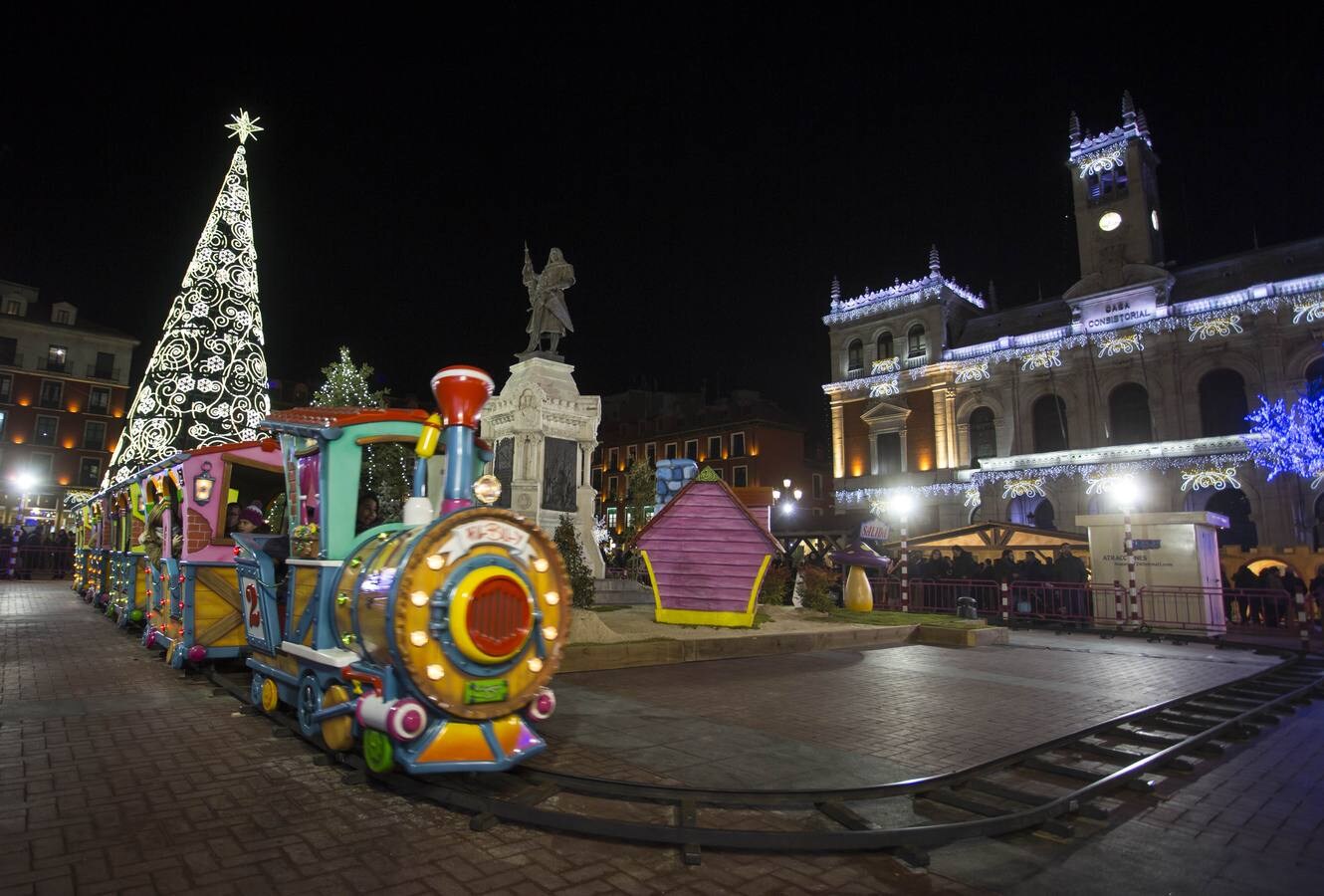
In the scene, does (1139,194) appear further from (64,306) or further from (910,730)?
(64,306)

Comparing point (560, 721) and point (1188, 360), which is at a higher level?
point (1188, 360)

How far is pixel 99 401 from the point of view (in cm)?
5159

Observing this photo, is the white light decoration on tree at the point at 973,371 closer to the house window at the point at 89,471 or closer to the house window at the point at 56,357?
the house window at the point at 89,471

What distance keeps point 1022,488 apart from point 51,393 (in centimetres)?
6250

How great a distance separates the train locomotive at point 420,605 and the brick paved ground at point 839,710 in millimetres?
1080

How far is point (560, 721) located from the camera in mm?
6742

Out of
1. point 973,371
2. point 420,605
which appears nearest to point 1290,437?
point 973,371

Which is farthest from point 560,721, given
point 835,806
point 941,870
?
point 941,870

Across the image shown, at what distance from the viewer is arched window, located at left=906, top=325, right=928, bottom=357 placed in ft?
134

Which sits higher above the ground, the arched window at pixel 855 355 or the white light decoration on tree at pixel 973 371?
the arched window at pixel 855 355

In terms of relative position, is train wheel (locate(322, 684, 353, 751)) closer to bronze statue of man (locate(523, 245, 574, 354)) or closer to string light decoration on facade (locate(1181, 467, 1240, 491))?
bronze statue of man (locate(523, 245, 574, 354))

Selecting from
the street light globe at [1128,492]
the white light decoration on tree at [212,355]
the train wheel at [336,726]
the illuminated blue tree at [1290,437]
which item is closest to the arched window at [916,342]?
the street light globe at [1128,492]

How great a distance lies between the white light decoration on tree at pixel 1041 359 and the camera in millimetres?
36094

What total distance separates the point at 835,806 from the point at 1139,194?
135 ft
